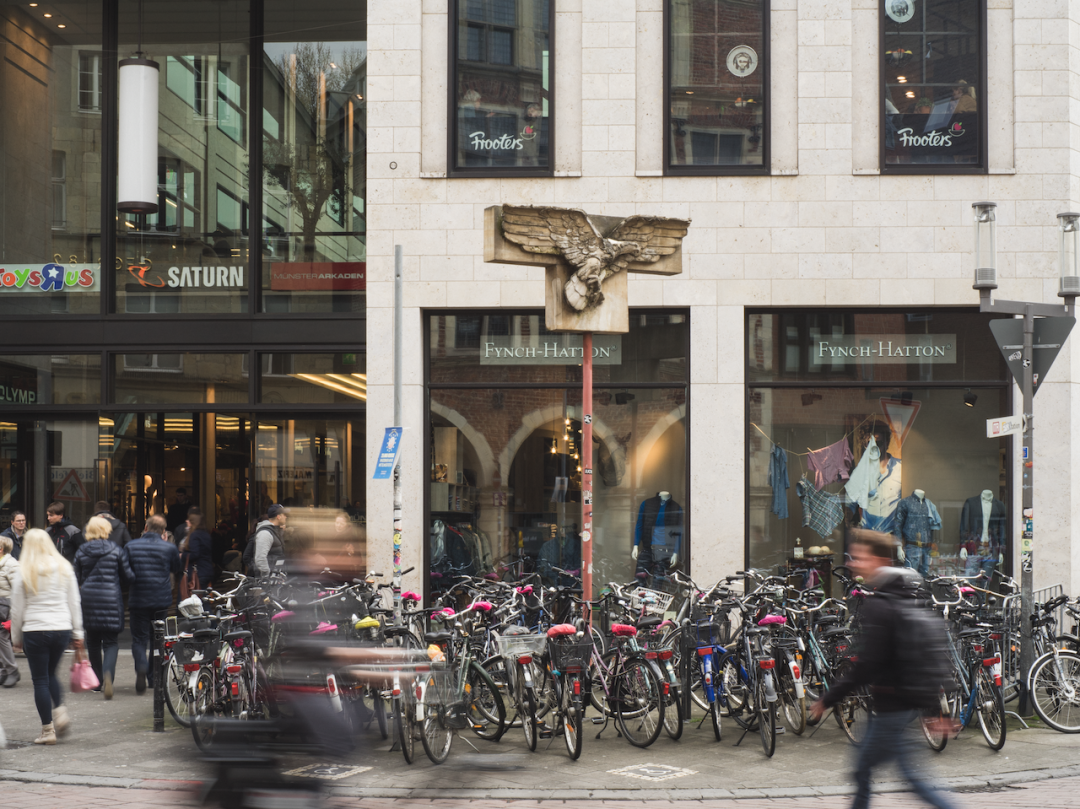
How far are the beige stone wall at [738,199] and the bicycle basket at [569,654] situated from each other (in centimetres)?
423

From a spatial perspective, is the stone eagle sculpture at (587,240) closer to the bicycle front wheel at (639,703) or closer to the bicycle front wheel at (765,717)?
the bicycle front wheel at (639,703)

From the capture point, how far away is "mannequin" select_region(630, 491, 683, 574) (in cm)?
1326

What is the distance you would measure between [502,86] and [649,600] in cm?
625

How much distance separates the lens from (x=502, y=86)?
44.1ft

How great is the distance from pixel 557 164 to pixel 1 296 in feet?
27.0

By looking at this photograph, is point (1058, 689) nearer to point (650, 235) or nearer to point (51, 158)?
point (650, 235)

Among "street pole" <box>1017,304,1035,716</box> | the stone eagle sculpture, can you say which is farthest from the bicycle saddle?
"street pole" <box>1017,304,1035,716</box>

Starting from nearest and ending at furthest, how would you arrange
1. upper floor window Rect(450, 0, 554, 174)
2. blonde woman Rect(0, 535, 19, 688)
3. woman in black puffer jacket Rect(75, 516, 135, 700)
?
woman in black puffer jacket Rect(75, 516, 135, 700)
blonde woman Rect(0, 535, 19, 688)
upper floor window Rect(450, 0, 554, 174)

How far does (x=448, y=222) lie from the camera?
1326 centimetres

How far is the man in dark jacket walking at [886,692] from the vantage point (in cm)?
557

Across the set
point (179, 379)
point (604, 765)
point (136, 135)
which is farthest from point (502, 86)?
point (604, 765)

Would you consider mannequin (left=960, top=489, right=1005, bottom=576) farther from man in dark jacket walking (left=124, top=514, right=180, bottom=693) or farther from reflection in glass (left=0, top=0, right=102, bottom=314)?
reflection in glass (left=0, top=0, right=102, bottom=314)

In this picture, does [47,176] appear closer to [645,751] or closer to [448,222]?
[448,222]

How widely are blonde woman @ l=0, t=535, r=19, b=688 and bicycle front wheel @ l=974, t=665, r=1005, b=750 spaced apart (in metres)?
9.49
